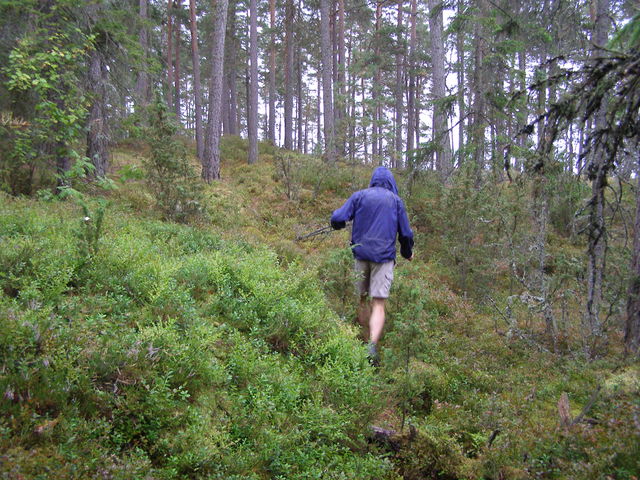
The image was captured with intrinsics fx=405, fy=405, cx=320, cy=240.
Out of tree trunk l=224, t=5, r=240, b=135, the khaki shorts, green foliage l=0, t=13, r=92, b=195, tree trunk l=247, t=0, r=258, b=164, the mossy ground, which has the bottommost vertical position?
the mossy ground

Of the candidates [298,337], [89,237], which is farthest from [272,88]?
[298,337]

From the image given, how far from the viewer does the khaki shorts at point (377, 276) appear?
5633 millimetres

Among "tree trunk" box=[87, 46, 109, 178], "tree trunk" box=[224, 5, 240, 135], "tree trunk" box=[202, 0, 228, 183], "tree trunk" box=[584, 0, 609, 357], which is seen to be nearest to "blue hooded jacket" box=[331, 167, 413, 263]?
"tree trunk" box=[584, 0, 609, 357]

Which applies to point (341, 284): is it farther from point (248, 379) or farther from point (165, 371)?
point (165, 371)

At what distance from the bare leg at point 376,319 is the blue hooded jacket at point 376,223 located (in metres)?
0.60

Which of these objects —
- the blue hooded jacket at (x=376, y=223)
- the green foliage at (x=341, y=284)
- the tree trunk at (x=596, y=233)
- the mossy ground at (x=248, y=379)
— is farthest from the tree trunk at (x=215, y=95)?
the tree trunk at (x=596, y=233)

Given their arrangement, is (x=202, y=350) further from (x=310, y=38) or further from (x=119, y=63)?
(x=310, y=38)

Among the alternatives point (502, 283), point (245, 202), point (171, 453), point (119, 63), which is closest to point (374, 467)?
point (171, 453)

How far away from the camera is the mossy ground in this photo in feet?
8.51

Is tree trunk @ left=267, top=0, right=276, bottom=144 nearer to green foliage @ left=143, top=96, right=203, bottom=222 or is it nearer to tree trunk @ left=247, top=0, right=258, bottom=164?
tree trunk @ left=247, top=0, right=258, bottom=164

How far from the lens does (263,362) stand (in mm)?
3768

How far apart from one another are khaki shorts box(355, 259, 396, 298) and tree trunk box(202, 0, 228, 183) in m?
9.45

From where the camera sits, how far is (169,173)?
866 cm

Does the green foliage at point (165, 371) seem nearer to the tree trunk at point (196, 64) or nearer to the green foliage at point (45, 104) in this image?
the green foliage at point (45, 104)
